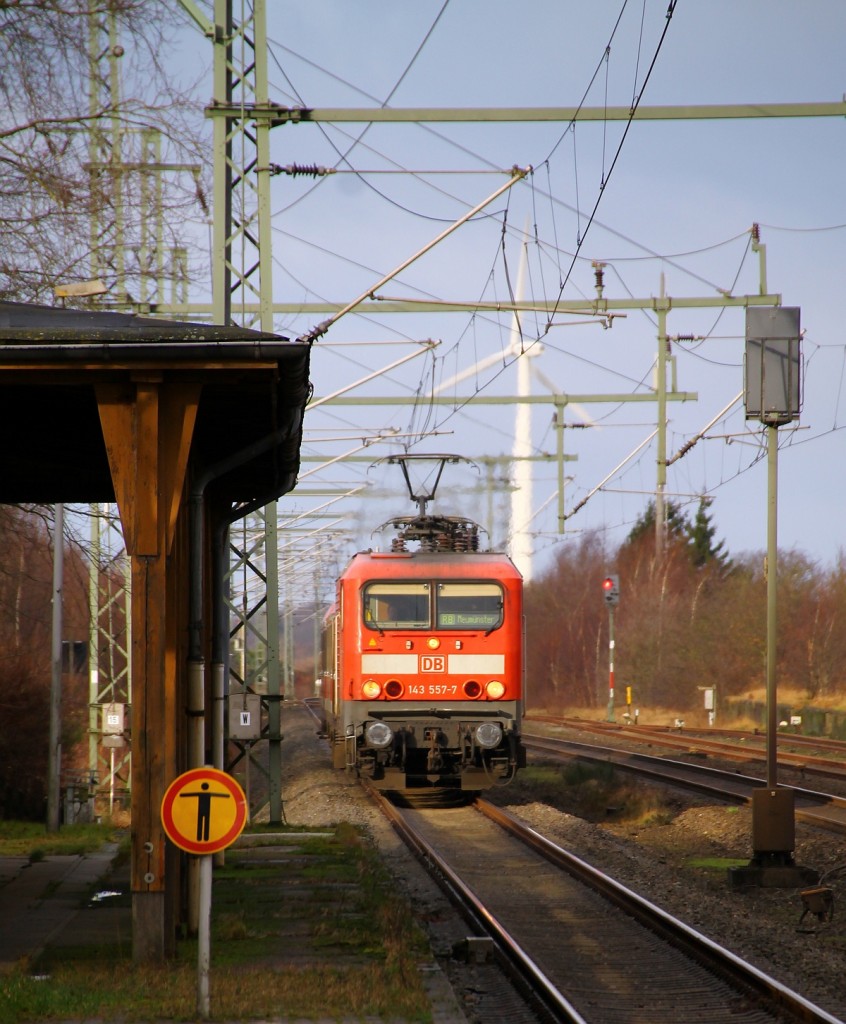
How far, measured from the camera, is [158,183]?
53.5 feet

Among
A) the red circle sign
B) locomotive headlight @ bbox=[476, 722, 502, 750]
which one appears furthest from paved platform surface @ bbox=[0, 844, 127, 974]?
locomotive headlight @ bbox=[476, 722, 502, 750]

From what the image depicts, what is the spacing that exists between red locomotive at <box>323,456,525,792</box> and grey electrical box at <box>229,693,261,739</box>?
4.09 ft

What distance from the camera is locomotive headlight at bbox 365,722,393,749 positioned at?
691 inches

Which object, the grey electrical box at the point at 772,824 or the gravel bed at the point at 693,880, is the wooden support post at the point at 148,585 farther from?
the grey electrical box at the point at 772,824

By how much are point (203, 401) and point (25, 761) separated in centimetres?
2250

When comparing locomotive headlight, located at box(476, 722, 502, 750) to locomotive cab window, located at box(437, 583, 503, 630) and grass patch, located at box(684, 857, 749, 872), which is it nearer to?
locomotive cab window, located at box(437, 583, 503, 630)

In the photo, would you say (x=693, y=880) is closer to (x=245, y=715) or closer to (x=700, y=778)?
(x=245, y=715)

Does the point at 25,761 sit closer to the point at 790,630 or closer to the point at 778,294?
the point at 778,294

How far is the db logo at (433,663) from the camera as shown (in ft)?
59.1

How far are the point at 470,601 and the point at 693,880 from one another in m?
5.56

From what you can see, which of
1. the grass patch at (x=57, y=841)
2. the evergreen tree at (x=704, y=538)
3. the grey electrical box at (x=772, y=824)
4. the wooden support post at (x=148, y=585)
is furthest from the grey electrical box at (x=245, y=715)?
the evergreen tree at (x=704, y=538)

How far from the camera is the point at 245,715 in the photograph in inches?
678

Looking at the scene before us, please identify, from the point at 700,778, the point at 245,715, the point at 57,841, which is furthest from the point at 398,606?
the point at 700,778

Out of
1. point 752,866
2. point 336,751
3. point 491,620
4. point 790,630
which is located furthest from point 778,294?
point 790,630
